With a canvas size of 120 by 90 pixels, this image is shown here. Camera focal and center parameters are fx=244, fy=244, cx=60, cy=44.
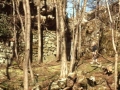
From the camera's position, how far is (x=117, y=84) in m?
15.0

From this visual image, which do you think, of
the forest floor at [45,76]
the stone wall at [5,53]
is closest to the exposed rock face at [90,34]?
the forest floor at [45,76]

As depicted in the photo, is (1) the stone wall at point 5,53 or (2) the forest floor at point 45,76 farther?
(1) the stone wall at point 5,53

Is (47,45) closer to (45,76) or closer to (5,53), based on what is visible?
(5,53)

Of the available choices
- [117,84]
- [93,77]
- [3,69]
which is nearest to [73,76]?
[93,77]

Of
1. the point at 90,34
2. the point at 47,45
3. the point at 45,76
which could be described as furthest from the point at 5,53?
the point at 90,34

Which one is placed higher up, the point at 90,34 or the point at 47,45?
the point at 90,34

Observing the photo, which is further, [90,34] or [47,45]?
[90,34]

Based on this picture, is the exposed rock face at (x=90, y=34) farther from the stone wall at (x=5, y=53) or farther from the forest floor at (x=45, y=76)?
the stone wall at (x=5, y=53)

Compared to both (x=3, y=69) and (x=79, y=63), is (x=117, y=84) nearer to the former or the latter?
(x=79, y=63)

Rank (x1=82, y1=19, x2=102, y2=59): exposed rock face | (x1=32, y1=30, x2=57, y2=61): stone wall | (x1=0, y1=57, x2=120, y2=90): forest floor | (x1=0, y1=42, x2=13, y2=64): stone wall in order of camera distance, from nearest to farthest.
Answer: (x1=0, y1=57, x2=120, y2=90): forest floor
(x1=0, y1=42, x2=13, y2=64): stone wall
(x1=32, y1=30, x2=57, y2=61): stone wall
(x1=82, y1=19, x2=102, y2=59): exposed rock face

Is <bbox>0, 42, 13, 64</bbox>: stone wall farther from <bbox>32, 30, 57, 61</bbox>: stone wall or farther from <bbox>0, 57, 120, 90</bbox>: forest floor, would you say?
<bbox>32, 30, 57, 61</bbox>: stone wall

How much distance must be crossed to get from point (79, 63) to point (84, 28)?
278 inches

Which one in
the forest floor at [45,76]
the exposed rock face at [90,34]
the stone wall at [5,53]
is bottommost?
the forest floor at [45,76]

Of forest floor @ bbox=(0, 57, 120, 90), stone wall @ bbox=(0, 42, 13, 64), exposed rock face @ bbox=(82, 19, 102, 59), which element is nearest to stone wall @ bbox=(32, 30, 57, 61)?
stone wall @ bbox=(0, 42, 13, 64)
